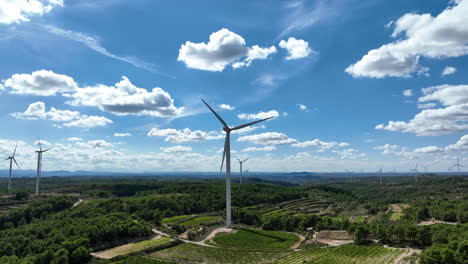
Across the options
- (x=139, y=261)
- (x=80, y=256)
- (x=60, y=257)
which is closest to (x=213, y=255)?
(x=139, y=261)

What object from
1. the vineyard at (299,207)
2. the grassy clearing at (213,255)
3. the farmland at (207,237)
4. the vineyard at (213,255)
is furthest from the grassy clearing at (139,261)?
the vineyard at (299,207)

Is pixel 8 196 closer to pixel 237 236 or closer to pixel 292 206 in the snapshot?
pixel 237 236

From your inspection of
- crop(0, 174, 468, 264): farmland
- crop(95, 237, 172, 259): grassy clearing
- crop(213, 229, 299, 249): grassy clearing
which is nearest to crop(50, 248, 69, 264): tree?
crop(0, 174, 468, 264): farmland

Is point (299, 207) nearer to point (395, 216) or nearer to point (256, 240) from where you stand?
point (395, 216)

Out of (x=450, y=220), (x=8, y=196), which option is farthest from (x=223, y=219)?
(x=8, y=196)

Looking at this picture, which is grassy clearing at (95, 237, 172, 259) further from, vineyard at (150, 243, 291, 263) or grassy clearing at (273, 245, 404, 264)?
grassy clearing at (273, 245, 404, 264)

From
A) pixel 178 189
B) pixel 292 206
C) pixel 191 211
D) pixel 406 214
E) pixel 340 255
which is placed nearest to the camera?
pixel 340 255
